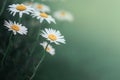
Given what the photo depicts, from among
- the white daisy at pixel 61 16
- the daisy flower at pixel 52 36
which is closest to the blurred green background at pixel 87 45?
the white daisy at pixel 61 16

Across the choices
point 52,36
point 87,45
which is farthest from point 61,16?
point 52,36

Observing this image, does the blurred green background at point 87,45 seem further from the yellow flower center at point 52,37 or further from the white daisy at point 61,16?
the yellow flower center at point 52,37

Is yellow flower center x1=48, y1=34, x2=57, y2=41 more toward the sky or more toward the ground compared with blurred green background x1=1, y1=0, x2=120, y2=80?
more toward the sky

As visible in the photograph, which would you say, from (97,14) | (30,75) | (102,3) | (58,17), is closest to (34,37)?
(30,75)

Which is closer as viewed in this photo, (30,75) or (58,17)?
(30,75)

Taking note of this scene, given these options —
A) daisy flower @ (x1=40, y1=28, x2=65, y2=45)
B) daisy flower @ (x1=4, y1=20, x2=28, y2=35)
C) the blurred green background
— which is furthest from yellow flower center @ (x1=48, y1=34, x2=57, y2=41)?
the blurred green background

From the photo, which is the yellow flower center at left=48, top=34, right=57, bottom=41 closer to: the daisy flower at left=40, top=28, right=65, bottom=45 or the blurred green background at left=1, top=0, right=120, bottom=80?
the daisy flower at left=40, top=28, right=65, bottom=45

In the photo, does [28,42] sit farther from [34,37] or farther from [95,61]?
[95,61]

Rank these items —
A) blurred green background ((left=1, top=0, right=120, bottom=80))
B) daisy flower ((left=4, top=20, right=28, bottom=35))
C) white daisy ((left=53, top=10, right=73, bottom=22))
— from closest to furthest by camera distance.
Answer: daisy flower ((left=4, top=20, right=28, bottom=35)) → blurred green background ((left=1, top=0, right=120, bottom=80)) → white daisy ((left=53, top=10, right=73, bottom=22))
